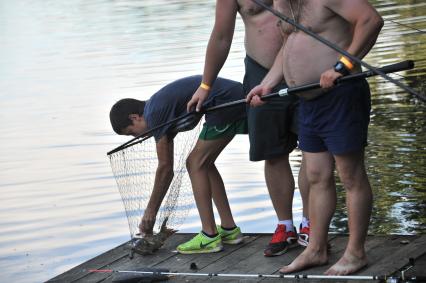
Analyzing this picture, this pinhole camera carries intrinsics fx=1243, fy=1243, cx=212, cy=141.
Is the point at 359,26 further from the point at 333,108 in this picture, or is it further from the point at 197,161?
the point at 197,161

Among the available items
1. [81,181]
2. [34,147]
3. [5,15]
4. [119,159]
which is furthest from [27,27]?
[119,159]

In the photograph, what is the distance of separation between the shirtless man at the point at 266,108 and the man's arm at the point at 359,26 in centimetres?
103

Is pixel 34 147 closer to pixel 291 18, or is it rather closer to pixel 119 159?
pixel 119 159

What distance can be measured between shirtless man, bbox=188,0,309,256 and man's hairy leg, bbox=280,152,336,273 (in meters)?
0.51

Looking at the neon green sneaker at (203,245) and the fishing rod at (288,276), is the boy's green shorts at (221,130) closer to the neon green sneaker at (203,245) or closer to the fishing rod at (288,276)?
the neon green sneaker at (203,245)

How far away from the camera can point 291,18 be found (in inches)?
261

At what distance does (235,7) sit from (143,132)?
1.06 meters

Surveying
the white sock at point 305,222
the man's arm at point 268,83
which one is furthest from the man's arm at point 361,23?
the white sock at point 305,222

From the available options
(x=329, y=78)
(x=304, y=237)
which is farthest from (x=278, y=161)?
(x=329, y=78)

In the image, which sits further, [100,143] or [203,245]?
[100,143]

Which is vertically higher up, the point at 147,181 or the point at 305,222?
the point at 147,181

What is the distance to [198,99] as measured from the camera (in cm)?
758

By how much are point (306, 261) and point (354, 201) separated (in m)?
0.53

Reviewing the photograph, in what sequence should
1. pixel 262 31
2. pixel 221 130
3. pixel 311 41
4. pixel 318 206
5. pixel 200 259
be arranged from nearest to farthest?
pixel 311 41
pixel 318 206
pixel 262 31
pixel 200 259
pixel 221 130
